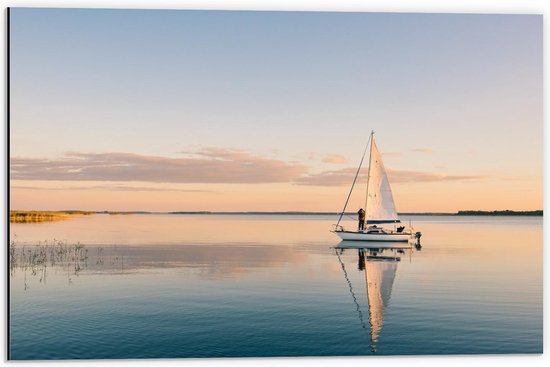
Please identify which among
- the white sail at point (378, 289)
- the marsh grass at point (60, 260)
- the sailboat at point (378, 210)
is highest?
the sailboat at point (378, 210)

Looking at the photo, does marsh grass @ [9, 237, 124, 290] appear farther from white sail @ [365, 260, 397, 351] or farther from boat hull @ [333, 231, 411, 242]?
boat hull @ [333, 231, 411, 242]

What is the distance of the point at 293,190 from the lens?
1719cm

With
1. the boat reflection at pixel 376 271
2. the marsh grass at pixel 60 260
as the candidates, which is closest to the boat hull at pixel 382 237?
the boat reflection at pixel 376 271

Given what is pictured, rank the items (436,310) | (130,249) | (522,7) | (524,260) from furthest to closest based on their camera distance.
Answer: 1. (130,249)
2. (524,260)
3. (436,310)
4. (522,7)

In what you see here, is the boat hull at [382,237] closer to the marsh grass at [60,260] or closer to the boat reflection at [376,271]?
the boat reflection at [376,271]

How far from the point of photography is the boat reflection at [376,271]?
11.9m

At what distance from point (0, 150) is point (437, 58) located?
9984mm

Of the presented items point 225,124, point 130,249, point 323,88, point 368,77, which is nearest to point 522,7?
point 368,77

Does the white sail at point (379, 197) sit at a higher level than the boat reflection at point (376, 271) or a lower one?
higher

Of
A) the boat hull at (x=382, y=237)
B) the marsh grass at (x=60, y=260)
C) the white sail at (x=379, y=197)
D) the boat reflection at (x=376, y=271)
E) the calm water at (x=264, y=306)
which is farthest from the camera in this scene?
the boat hull at (x=382, y=237)

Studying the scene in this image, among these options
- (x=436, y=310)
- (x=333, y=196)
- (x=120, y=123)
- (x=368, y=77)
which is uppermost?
(x=368, y=77)

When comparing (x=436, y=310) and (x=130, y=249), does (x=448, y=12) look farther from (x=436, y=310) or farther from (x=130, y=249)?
(x=130, y=249)

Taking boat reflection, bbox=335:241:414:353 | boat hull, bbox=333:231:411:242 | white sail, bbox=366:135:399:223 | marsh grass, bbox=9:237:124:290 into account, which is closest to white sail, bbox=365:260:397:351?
boat reflection, bbox=335:241:414:353

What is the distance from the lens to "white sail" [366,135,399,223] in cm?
2831
